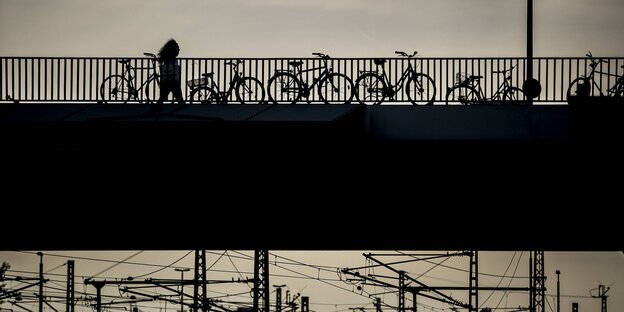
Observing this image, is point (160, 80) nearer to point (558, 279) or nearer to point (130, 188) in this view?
point (130, 188)

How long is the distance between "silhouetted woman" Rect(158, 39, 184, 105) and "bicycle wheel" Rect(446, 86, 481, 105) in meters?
6.87

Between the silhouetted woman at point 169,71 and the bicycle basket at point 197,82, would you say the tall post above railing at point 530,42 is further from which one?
the silhouetted woman at point 169,71

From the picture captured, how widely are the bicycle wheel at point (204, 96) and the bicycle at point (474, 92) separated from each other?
19.6 feet

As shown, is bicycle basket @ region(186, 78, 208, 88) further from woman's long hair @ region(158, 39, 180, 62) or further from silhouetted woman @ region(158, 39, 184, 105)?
woman's long hair @ region(158, 39, 180, 62)

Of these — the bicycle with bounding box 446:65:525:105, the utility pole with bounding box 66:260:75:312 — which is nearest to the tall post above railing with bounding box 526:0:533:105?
the bicycle with bounding box 446:65:525:105

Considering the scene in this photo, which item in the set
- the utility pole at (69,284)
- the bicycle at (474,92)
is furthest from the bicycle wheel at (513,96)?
the utility pole at (69,284)

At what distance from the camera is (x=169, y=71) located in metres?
37.5

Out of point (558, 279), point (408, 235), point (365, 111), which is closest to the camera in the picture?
point (408, 235)

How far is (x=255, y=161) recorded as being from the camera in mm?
34469

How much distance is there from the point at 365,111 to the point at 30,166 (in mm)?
8521

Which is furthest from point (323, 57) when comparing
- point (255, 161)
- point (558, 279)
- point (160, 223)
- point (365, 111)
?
point (558, 279)

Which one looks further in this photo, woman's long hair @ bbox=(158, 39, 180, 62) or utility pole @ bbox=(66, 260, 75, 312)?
utility pole @ bbox=(66, 260, 75, 312)

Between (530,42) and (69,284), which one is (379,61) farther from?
(69,284)

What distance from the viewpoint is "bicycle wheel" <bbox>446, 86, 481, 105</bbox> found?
1538 inches
